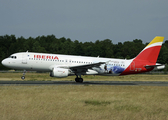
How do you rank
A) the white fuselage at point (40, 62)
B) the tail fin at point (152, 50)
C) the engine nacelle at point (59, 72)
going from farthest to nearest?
the tail fin at point (152, 50) < the white fuselage at point (40, 62) < the engine nacelle at point (59, 72)

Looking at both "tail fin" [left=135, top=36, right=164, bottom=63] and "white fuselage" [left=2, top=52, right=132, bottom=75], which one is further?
"tail fin" [left=135, top=36, right=164, bottom=63]

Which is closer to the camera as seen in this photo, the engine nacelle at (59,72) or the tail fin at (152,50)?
the engine nacelle at (59,72)

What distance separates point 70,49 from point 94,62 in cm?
8877

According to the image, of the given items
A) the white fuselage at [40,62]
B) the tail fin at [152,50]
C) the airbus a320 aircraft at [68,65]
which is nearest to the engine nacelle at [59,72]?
the airbus a320 aircraft at [68,65]

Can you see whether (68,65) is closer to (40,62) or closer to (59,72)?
(59,72)

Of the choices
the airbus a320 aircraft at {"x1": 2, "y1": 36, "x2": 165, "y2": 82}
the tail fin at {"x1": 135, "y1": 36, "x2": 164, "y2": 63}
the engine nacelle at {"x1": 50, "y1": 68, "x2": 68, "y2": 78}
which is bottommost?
the engine nacelle at {"x1": 50, "y1": 68, "x2": 68, "y2": 78}

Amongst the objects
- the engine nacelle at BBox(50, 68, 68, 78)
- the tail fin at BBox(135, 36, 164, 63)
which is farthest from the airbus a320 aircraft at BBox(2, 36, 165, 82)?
the tail fin at BBox(135, 36, 164, 63)

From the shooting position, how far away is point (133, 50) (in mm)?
115875

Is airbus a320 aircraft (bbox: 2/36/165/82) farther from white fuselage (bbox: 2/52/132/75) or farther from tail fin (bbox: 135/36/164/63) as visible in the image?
tail fin (bbox: 135/36/164/63)

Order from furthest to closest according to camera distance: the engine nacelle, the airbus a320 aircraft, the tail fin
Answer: the tail fin → the airbus a320 aircraft → the engine nacelle

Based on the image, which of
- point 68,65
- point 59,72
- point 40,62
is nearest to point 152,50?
point 68,65

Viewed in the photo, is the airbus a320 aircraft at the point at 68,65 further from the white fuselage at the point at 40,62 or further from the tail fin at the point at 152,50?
the tail fin at the point at 152,50

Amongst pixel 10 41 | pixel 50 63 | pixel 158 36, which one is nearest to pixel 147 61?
pixel 158 36

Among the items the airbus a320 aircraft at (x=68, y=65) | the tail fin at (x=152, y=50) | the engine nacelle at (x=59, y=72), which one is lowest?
the engine nacelle at (x=59, y=72)
